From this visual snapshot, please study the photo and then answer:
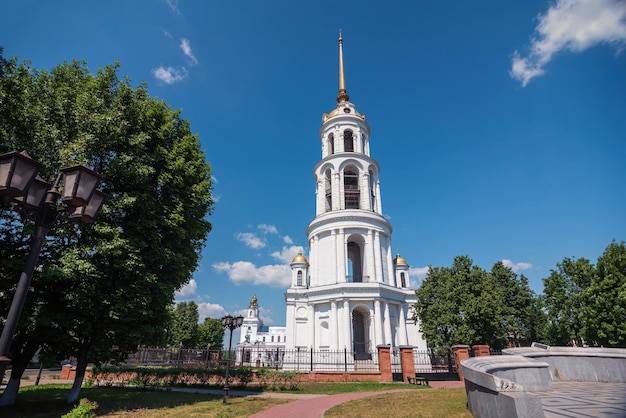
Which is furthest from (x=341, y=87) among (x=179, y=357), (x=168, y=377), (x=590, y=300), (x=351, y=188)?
(x=168, y=377)

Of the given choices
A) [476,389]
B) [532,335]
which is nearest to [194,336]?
[532,335]

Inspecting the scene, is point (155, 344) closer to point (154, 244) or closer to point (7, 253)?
point (154, 244)

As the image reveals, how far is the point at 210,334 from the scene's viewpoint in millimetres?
68000

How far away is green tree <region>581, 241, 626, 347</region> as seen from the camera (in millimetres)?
25219

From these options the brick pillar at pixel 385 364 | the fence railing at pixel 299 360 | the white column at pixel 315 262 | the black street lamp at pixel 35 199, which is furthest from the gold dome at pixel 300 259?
the black street lamp at pixel 35 199

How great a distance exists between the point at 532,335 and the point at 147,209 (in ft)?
129

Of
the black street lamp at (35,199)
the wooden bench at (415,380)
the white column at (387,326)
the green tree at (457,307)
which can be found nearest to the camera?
the black street lamp at (35,199)

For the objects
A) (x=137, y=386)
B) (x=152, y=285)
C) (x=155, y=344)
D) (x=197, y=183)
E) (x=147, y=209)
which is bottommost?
(x=137, y=386)

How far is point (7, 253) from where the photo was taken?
10.7 metres

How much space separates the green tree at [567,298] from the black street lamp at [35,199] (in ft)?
116

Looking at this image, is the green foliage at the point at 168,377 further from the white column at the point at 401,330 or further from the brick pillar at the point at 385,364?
the white column at the point at 401,330

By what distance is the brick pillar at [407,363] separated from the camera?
65.1 ft

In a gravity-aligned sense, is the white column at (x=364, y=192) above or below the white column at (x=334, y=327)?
above

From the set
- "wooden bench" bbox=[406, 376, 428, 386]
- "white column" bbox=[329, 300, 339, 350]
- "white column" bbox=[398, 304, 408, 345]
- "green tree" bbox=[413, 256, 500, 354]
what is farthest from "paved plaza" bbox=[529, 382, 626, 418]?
"white column" bbox=[398, 304, 408, 345]
